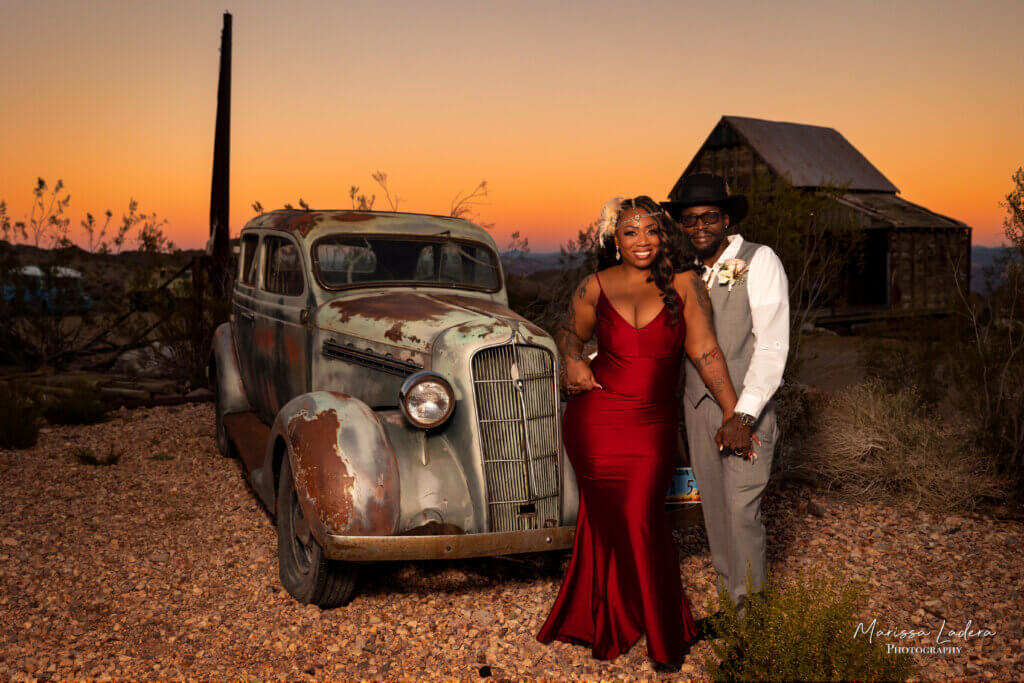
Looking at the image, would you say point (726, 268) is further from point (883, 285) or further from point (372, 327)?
point (883, 285)

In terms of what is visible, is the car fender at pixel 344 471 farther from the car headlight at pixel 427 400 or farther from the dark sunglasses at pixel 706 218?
the dark sunglasses at pixel 706 218

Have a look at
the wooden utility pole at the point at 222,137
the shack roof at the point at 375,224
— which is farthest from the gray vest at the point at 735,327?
the wooden utility pole at the point at 222,137

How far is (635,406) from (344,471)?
4.60 feet

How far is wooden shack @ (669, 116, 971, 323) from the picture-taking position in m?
19.7

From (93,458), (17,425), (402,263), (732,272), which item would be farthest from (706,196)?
(17,425)

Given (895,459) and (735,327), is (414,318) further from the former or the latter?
(895,459)

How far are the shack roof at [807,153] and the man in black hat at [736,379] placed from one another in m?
16.7

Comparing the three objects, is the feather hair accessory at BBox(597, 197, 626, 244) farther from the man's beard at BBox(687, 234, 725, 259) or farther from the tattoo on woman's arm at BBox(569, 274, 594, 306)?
the man's beard at BBox(687, 234, 725, 259)

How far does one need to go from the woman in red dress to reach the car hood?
710 millimetres

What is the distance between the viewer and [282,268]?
5820 mm

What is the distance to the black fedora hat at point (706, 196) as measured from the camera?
348cm

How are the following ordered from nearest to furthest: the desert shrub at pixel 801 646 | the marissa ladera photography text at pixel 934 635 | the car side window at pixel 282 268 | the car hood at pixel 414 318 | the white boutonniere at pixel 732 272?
the desert shrub at pixel 801 646, the white boutonniere at pixel 732 272, the marissa ladera photography text at pixel 934 635, the car hood at pixel 414 318, the car side window at pixel 282 268

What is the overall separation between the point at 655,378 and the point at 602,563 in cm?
87

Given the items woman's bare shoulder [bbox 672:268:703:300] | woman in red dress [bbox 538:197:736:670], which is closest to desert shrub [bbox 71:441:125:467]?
woman in red dress [bbox 538:197:736:670]
